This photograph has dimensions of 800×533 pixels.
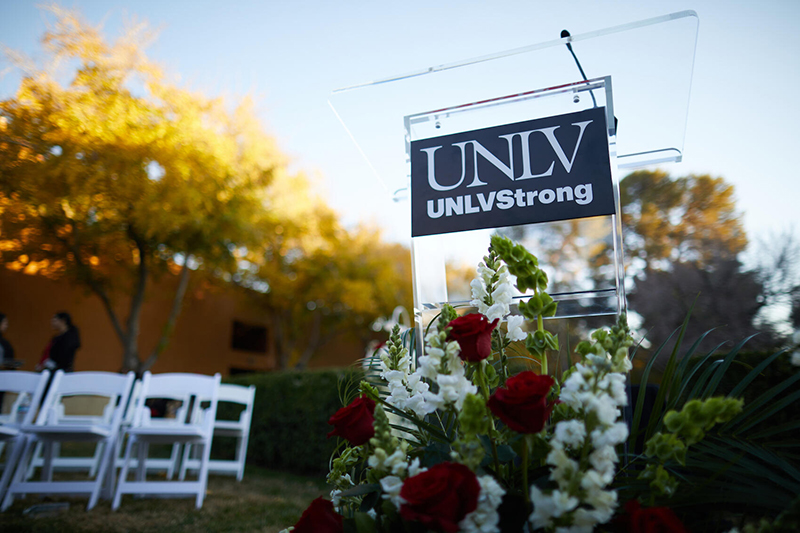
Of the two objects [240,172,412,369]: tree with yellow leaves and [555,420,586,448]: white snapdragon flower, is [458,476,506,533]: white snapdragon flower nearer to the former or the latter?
[555,420,586,448]: white snapdragon flower

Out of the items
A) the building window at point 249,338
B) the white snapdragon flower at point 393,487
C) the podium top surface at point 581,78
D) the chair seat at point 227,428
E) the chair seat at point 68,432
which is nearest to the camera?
the white snapdragon flower at point 393,487

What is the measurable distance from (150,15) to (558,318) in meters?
11.8

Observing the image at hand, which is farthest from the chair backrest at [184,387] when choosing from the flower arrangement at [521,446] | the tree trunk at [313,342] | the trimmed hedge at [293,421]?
the tree trunk at [313,342]

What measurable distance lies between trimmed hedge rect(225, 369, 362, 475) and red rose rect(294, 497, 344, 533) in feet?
18.6

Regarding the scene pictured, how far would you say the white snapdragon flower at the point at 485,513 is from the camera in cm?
78

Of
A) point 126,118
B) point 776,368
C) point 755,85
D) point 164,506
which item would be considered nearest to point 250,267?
point 126,118

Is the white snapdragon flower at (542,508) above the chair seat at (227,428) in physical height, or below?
below

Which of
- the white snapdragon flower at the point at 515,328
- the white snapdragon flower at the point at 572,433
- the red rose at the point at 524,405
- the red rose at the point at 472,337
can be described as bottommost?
the white snapdragon flower at the point at 572,433

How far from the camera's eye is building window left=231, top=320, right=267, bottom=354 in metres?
18.6

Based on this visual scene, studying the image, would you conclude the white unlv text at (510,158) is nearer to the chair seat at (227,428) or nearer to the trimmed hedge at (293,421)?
the chair seat at (227,428)

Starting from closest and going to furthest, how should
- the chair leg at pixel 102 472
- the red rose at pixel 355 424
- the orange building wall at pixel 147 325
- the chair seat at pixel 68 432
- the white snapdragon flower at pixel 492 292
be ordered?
the red rose at pixel 355 424
the white snapdragon flower at pixel 492 292
the chair seat at pixel 68 432
the chair leg at pixel 102 472
the orange building wall at pixel 147 325

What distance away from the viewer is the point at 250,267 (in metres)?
14.8

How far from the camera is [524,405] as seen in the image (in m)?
0.81

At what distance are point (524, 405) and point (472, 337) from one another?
6.2 inches
